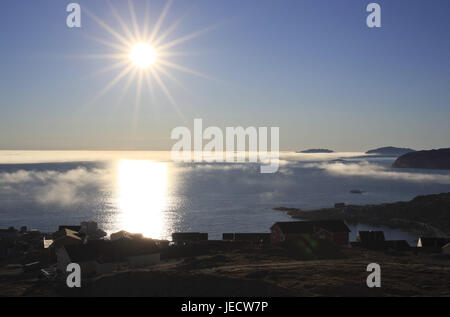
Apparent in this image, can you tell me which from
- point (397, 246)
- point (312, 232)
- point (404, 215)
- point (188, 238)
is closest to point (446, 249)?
point (397, 246)

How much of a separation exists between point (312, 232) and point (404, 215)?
63499 millimetres

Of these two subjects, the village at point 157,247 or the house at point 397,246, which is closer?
the village at point 157,247

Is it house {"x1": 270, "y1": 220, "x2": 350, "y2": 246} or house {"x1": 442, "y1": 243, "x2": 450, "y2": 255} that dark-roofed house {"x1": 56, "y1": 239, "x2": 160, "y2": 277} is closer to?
house {"x1": 270, "y1": 220, "x2": 350, "y2": 246}

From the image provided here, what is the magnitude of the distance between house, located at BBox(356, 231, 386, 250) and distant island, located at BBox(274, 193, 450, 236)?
31769 millimetres

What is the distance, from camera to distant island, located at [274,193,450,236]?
95.0 meters

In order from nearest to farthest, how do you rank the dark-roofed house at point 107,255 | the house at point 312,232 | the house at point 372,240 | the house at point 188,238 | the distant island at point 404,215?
the dark-roofed house at point 107,255, the house at point 372,240, the house at point 312,232, the house at point 188,238, the distant island at point 404,215

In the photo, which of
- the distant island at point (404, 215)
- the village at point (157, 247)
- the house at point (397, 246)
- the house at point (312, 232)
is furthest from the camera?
the distant island at point (404, 215)

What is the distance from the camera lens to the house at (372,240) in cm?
5645

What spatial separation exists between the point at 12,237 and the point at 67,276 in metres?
33.8

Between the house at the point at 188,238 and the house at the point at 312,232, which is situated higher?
the house at the point at 312,232

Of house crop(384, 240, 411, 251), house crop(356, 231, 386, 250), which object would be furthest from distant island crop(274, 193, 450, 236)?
house crop(384, 240, 411, 251)

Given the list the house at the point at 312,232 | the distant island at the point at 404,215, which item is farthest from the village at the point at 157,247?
the distant island at the point at 404,215

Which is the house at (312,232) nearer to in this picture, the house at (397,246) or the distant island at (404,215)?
the house at (397,246)
